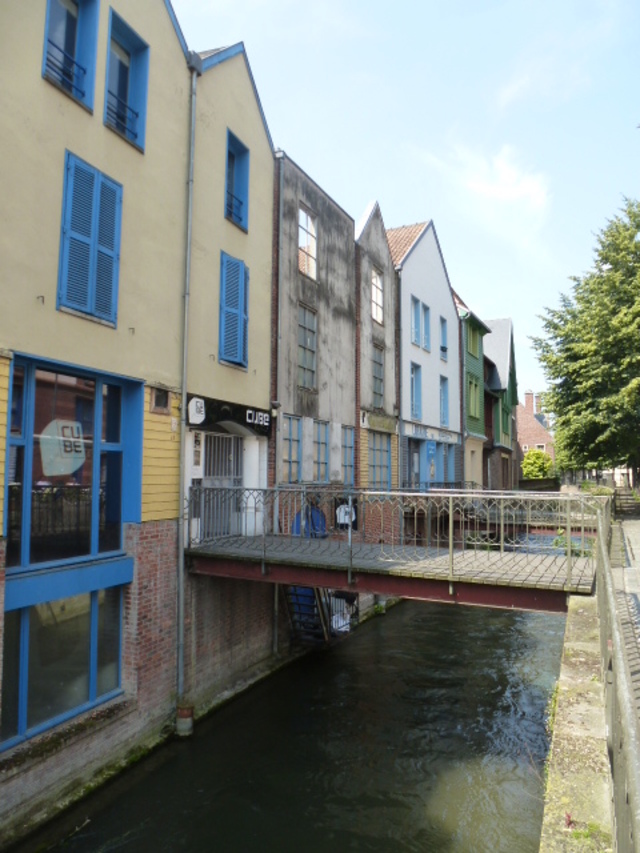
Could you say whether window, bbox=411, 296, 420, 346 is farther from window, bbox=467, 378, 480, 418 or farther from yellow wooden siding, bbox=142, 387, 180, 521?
yellow wooden siding, bbox=142, 387, 180, 521

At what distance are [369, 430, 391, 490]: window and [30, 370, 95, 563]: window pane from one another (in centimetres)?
1021

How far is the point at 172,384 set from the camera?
9.53m

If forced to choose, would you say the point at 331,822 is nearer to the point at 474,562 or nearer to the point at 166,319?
the point at 474,562

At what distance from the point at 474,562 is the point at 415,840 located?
3.82 meters

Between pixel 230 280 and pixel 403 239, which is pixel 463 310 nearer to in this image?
pixel 403 239

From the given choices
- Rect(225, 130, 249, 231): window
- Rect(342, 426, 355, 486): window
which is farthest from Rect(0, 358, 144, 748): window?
Rect(342, 426, 355, 486): window

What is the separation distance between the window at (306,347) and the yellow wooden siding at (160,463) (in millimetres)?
4675

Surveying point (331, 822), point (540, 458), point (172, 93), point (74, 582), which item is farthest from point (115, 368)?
point (540, 458)

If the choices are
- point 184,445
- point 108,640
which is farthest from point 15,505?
point 184,445

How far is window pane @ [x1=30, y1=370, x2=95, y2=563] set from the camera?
7.41m

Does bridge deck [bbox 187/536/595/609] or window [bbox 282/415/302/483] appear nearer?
bridge deck [bbox 187/536/595/609]

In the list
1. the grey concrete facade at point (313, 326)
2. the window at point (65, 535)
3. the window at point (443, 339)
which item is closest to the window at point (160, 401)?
the window at point (65, 535)

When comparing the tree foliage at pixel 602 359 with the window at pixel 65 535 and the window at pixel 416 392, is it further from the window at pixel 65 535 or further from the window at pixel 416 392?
the window at pixel 65 535

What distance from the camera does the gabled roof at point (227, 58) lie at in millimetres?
10703
